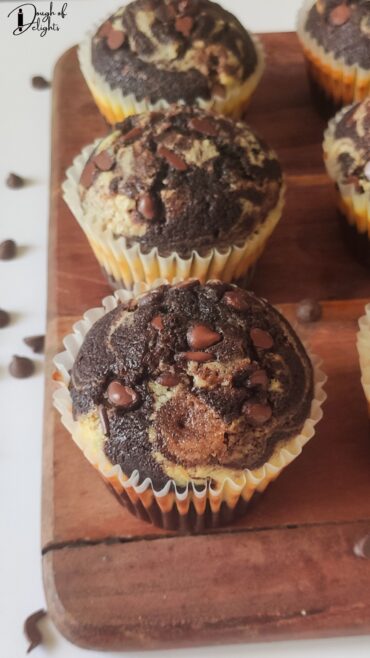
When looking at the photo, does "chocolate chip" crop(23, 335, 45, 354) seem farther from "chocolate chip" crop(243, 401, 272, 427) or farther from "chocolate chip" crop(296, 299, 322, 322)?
"chocolate chip" crop(243, 401, 272, 427)

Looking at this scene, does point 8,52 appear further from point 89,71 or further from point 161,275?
point 161,275

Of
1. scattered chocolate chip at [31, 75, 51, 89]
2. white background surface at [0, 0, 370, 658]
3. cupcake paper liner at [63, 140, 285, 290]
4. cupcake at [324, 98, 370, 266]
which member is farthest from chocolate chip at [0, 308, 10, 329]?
scattered chocolate chip at [31, 75, 51, 89]

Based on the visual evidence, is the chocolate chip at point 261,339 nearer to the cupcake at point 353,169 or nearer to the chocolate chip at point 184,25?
the cupcake at point 353,169

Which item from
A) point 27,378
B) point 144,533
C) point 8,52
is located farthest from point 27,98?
point 144,533

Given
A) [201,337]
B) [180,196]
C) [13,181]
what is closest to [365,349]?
[201,337]

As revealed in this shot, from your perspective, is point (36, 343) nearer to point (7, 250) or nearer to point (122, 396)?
point (7, 250)
